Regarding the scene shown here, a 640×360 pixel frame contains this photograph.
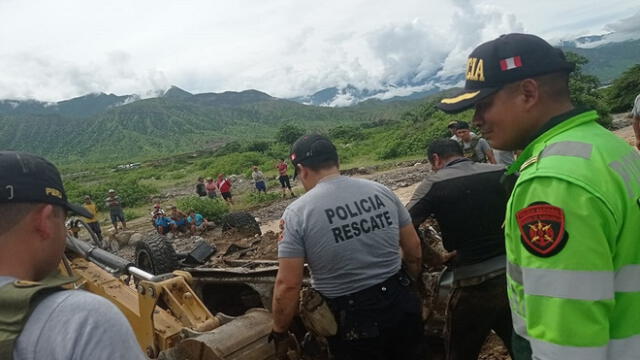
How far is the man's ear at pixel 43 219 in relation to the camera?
4.47 ft

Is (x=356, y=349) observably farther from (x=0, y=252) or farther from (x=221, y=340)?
(x=0, y=252)

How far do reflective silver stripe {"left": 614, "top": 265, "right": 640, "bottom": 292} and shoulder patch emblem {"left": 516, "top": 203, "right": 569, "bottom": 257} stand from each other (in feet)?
0.74

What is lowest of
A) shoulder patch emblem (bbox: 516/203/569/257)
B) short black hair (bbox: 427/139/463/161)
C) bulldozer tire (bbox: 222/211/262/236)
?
bulldozer tire (bbox: 222/211/262/236)

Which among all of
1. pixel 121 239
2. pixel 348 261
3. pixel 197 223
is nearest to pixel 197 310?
pixel 348 261

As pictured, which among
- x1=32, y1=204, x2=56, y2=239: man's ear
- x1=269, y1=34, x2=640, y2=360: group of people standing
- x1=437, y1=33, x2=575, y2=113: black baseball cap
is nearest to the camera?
x1=269, y1=34, x2=640, y2=360: group of people standing

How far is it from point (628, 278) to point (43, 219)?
5.46 ft

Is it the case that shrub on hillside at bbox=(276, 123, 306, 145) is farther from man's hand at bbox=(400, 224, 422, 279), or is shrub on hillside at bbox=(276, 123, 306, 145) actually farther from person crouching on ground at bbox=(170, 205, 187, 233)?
man's hand at bbox=(400, 224, 422, 279)

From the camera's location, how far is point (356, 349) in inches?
106

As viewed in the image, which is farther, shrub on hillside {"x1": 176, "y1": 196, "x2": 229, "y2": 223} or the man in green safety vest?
shrub on hillside {"x1": 176, "y1": 196, "x2": 229, "y2": 223}

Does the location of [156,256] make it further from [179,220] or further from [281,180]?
[281,180]

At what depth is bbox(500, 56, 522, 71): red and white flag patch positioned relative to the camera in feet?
5.23

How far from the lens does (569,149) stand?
1368 mm

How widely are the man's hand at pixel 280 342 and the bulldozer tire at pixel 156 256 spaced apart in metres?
2.45

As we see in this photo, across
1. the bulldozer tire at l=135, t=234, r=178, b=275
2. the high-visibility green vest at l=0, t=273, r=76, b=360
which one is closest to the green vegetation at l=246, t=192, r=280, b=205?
the bulldozer tire at l=135, t=234, r=178, b=275
